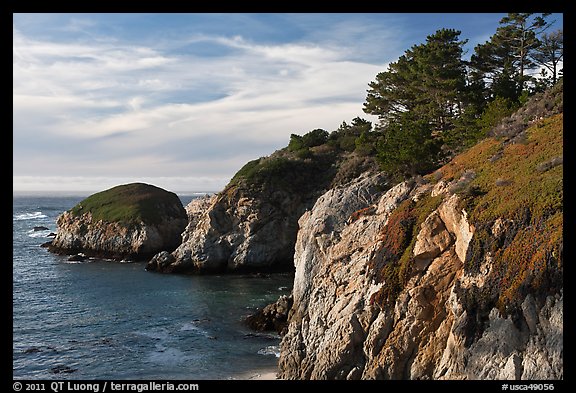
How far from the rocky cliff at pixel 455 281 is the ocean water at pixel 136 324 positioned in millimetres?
7780

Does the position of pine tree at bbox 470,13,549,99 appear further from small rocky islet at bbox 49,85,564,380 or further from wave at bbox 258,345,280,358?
wave at bbox 258,345,280,358

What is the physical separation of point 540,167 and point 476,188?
2.81m

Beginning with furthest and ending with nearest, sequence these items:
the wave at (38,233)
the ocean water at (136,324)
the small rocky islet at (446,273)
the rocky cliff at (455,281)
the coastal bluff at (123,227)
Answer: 1. the wave at (38,233)
2. the coastal bluff at (123,227)
3. the ocean water at (136,324)
4. the small rocky islet at (446,273)
5. the rocky cliff at (455,281)

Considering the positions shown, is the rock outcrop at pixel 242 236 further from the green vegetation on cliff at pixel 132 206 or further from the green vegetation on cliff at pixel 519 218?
the green vegetation on cliff at pixel 519 218

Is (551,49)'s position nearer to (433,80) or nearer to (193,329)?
(433,80)

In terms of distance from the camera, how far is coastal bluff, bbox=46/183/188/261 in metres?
72.7

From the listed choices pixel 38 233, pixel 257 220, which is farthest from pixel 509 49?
pixel 38 233

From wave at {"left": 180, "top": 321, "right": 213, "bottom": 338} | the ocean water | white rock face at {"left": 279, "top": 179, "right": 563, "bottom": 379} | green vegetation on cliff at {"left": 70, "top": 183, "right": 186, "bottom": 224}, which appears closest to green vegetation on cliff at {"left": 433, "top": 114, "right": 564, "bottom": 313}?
white rock face at {"left": 279, "top": 179, "right": 563, "bottom": 379}

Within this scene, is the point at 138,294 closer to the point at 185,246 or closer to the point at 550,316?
the point at 185,246

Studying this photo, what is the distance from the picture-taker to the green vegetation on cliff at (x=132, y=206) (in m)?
77.1

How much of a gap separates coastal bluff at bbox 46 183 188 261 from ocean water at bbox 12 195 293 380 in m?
10.6

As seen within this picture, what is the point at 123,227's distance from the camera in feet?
245

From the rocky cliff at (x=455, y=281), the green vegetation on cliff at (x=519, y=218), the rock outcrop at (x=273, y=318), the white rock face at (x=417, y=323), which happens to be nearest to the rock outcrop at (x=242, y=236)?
the rock outcrop at (x=273, y=318)
